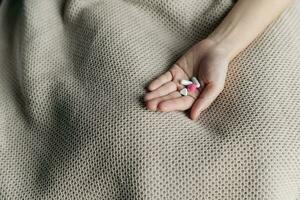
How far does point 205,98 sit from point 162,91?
8 centimetres

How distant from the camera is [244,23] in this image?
873 millimetres

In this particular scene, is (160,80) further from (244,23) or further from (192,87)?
(244,23)

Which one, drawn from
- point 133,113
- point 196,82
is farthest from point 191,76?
point 133,113

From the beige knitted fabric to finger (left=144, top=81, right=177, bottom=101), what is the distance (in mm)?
20

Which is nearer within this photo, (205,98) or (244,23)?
(205,98)

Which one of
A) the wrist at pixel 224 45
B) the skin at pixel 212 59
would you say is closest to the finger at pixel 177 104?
the skin at pixel 212 59

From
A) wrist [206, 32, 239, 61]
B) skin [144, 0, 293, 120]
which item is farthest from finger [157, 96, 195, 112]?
wrist [206, 32, 239, 61]

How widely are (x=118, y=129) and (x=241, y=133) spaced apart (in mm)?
212

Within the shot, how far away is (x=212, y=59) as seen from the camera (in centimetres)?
80

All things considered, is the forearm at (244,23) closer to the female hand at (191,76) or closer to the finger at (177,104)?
the female hand at (191,76)

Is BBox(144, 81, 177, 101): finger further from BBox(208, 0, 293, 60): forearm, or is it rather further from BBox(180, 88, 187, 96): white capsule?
BBox(208, 0, 293, 60): forearm

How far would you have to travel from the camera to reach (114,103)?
0.75 meters

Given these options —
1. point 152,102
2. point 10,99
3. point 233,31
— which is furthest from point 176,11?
point 10,99

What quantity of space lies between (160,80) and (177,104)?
6cm
